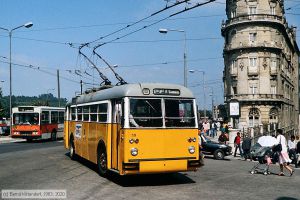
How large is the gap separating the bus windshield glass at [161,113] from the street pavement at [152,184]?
1.79 m

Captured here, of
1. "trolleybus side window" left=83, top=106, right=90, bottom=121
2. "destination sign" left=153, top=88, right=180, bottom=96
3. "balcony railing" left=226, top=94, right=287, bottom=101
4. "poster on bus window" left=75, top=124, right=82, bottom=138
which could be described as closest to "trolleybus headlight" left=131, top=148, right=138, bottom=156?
"destination sign" left=153, top=88, right=180, bottom=96

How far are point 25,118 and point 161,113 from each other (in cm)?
2164

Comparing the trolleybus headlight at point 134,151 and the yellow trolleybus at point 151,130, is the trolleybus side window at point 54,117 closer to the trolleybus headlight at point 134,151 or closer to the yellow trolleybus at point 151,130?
the yellow trolleybus at point 151,130

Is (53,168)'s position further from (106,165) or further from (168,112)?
(168,112)

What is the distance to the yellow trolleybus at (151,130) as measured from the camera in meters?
11.7

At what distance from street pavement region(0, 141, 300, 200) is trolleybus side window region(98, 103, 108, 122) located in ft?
6.20

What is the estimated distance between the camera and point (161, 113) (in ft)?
39.8

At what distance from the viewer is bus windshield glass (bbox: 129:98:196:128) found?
11.9 m

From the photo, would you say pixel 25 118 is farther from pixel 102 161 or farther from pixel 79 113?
pixel 102 161

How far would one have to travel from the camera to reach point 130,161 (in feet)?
38.0

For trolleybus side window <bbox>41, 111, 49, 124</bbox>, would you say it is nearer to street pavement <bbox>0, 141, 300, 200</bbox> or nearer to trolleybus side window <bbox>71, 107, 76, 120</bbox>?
trolleybus side window <bbox>71, 107, 76, 120</bbox>

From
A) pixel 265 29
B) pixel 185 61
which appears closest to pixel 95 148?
pixel 185 61

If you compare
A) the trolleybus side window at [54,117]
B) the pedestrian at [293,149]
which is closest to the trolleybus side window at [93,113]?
the pedestrian at [293,149]

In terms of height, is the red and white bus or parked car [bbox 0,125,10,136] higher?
the red and white bus
